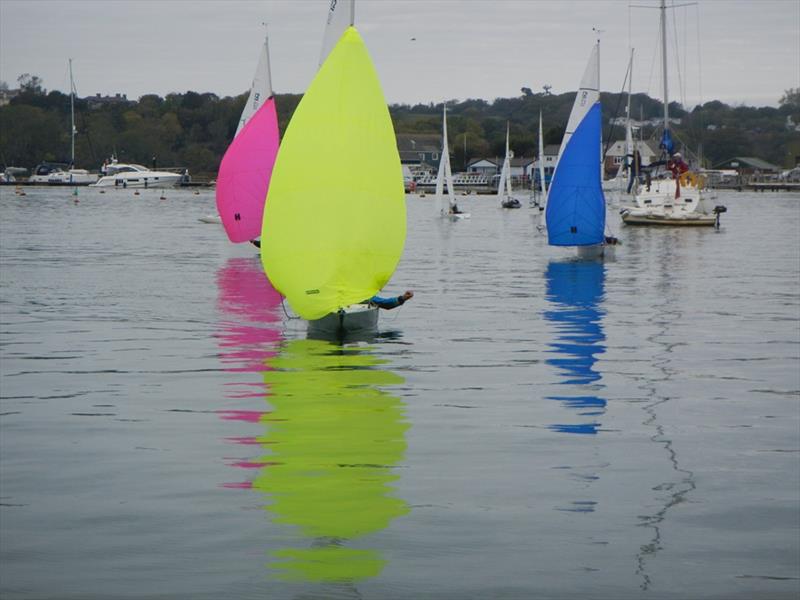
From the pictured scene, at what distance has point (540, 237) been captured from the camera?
65.7 meters

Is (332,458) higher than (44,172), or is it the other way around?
(44,172)

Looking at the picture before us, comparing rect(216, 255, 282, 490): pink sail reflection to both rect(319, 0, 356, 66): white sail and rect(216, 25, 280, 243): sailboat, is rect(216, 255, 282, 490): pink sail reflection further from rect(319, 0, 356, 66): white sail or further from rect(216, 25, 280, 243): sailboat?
rect(319, 0, 356, 66): white sail

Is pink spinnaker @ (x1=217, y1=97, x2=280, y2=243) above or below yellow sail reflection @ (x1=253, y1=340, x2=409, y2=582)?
above

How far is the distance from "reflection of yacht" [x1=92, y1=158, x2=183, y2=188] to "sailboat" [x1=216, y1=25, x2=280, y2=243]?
120m

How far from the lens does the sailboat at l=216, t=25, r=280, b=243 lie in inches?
1740

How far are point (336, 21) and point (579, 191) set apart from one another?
19.0m

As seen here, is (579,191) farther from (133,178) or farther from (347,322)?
(133,178)

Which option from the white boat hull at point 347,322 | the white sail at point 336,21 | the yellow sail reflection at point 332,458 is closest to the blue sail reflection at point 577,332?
the yellow sail reflection at point 332,458

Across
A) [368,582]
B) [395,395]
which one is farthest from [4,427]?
[368,582]

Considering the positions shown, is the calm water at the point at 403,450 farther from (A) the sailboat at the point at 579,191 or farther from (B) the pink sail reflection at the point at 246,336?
(A) the sailboat at the point at 579,191

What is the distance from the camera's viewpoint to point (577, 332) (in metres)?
27.0

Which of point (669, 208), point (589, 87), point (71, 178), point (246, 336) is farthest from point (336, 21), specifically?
point (71, 178)

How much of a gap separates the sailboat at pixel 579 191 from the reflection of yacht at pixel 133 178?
12207cm

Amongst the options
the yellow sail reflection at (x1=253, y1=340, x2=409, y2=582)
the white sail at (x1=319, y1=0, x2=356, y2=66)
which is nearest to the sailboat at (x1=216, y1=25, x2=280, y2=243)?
the white sail at (x1=319, y1=0, x2=356, y2=66)
